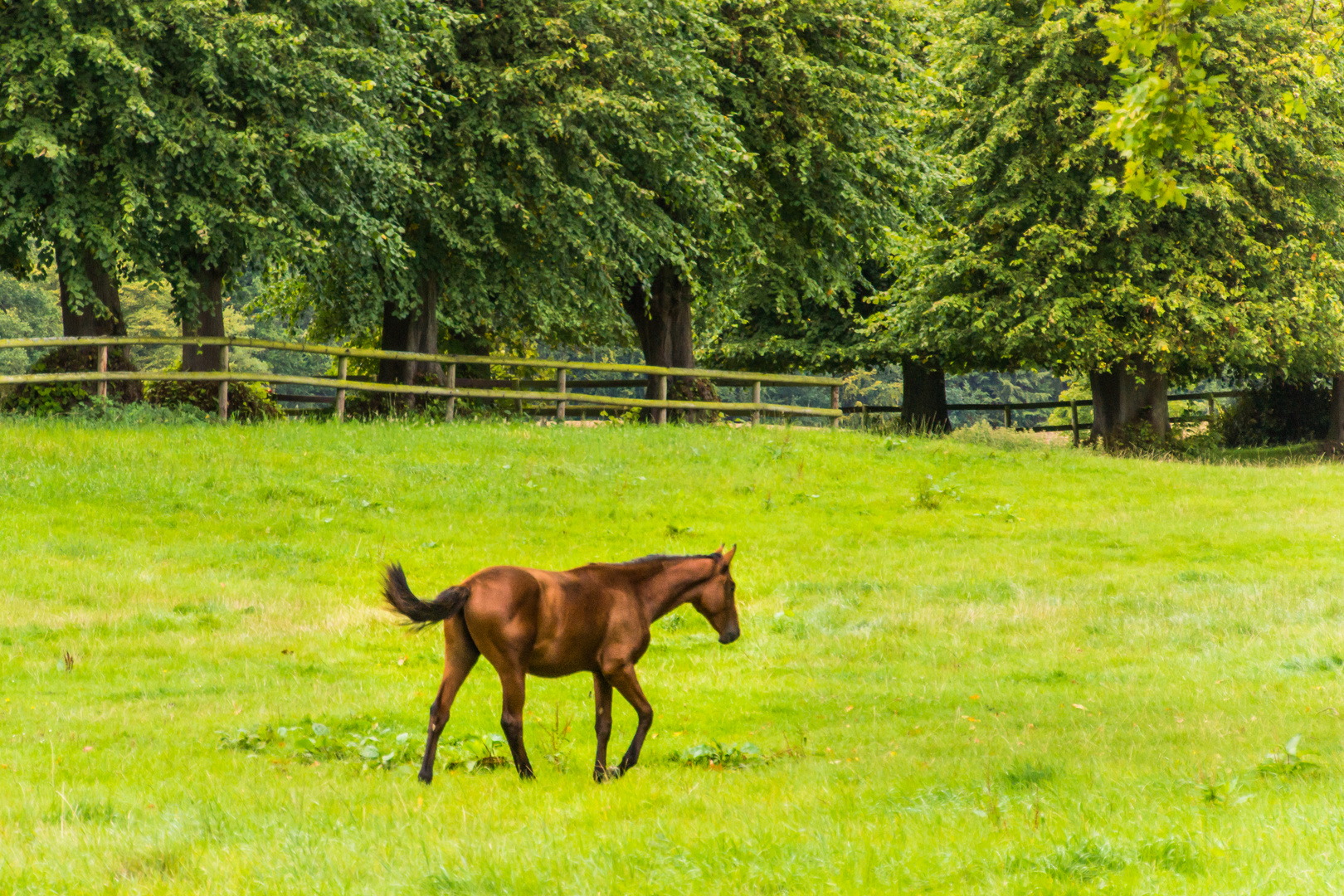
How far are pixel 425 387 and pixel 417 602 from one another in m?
21.3

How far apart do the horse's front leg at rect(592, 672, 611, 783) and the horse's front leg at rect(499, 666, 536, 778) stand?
1.34ft

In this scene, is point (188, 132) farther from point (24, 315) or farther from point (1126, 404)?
point (24, 315)

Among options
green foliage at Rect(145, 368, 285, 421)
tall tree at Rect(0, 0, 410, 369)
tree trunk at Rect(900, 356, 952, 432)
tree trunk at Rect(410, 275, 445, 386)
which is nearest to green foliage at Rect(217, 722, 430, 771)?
tall tree at Rect(0, 0, 410, 369)

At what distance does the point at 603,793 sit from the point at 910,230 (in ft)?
96.4

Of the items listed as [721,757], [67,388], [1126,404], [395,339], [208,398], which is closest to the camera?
[721,757]

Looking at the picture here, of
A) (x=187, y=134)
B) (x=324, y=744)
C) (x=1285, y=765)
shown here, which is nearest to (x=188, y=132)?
(x=187, y=134)

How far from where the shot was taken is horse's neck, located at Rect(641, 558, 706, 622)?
25.9 feet

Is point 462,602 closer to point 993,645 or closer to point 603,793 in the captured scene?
point 603,793

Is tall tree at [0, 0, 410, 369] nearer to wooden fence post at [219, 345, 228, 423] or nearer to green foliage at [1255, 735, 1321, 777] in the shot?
wooden fence post at [219, 345, 228, 423]

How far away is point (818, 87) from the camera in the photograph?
29562mm

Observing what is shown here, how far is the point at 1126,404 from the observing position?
118 feet

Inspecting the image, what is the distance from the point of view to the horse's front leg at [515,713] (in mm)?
7293

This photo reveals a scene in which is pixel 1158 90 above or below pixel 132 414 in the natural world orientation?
above

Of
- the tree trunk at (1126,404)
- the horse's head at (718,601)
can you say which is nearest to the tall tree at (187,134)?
the horse's head at (718,601)
